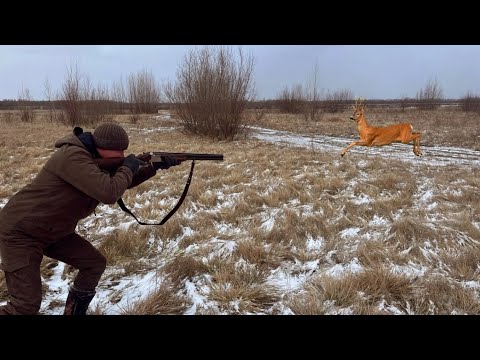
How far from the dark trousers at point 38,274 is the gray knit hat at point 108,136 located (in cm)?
79

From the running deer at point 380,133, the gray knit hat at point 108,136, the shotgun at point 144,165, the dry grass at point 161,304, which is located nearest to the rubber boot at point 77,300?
the dry grass at point 161,304

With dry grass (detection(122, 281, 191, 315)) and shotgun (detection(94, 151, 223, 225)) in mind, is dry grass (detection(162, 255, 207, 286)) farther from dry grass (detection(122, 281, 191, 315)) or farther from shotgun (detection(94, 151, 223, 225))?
shotgun (detection(94, 151, 223, 225))

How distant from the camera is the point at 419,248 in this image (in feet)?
11.5

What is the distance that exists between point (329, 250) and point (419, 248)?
1.00m

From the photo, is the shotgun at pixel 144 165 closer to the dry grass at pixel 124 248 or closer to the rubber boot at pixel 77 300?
the rubber boot at pixel 77 300

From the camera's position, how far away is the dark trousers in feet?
6.39

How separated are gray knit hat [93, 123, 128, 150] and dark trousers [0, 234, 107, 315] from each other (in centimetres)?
79

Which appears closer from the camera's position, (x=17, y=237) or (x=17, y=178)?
(x=17, y=237)

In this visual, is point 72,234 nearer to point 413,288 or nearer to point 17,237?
point 17,237

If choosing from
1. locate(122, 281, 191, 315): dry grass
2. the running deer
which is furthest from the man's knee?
the running deer

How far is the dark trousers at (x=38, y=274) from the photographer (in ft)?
6.39
